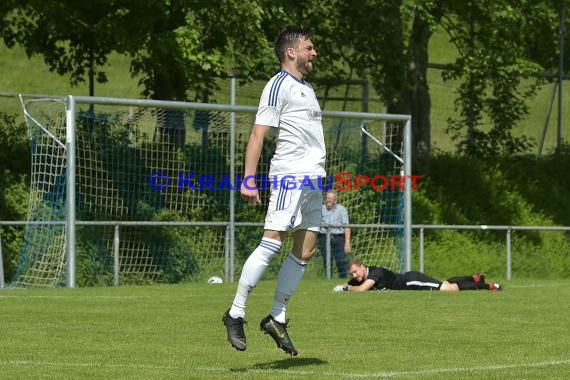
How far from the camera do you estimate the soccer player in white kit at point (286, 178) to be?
826cm

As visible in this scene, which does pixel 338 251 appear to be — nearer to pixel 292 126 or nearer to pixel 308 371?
pixel 292 126

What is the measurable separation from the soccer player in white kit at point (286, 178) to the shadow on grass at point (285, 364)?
0.11 m

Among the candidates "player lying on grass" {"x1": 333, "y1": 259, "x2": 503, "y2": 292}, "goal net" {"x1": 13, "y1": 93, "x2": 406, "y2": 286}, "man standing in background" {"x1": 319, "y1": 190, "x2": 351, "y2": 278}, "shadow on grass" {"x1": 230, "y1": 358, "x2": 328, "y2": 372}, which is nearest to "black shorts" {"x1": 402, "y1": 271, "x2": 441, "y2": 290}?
"player lying on grass" {"x1": 333, "y1": 259, "x2": 503, "y2": 292}

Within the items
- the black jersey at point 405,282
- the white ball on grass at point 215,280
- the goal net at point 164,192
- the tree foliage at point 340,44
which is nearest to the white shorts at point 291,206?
the black jersey at point 405,282

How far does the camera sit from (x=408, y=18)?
26.4 meters

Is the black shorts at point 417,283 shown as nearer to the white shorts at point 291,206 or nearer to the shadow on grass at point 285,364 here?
the shadow on grass at point 285,364

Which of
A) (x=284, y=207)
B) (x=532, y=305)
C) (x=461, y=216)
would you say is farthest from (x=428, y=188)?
(x=284, y=207)

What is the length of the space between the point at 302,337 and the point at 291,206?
2374 millimetres

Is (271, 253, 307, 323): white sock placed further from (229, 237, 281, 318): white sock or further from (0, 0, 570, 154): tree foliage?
(0, 0, 570, 154): tree foliage

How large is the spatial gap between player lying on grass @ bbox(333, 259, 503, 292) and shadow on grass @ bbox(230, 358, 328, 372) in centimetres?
871

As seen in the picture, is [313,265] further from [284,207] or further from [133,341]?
[284,207]

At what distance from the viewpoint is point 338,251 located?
76.1 ft

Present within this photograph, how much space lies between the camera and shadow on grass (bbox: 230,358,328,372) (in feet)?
26.6

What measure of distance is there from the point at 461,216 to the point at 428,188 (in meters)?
0.95
